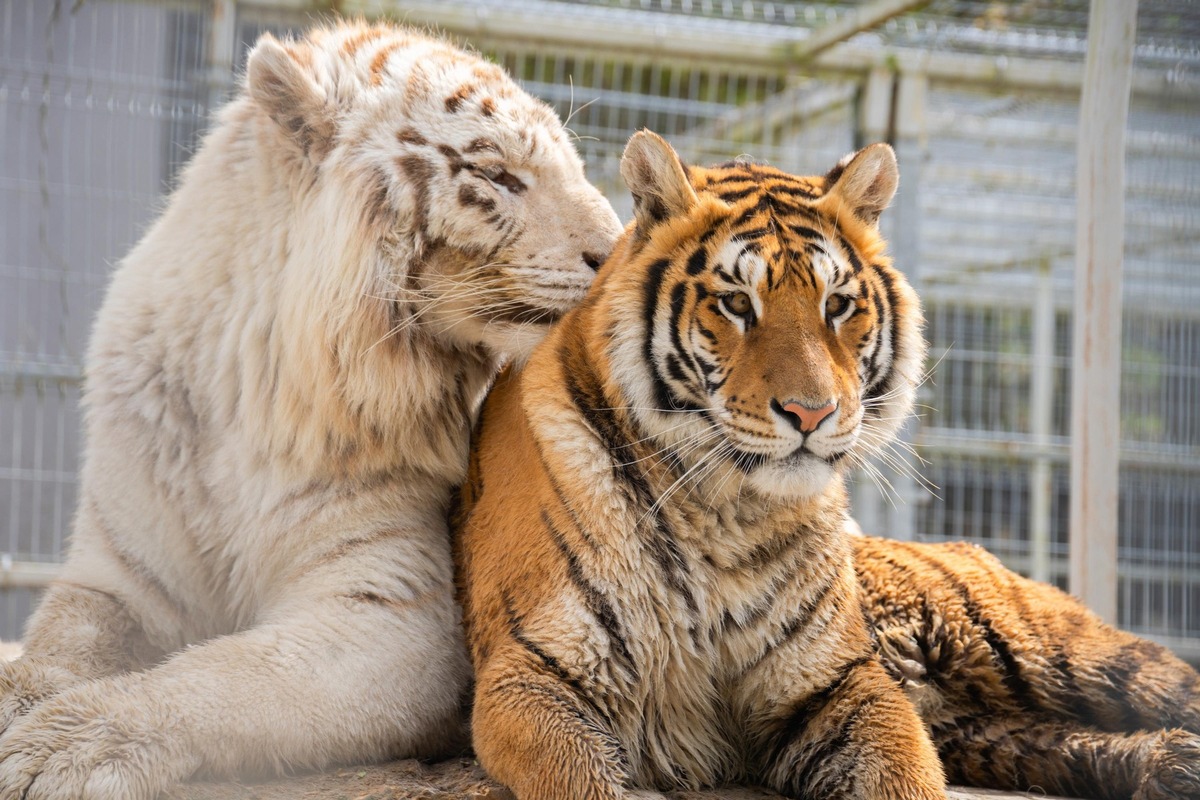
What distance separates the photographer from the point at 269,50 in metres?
2.70

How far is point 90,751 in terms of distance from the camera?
204 centimetres

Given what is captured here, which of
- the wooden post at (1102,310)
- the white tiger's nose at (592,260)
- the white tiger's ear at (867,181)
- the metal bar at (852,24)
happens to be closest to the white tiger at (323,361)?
the white tiger's nose at (592,260)

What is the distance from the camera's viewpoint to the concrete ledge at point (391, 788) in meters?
2.14

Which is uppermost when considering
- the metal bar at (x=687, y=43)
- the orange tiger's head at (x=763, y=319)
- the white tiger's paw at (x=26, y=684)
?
the metal bar at (x=687, y=43)

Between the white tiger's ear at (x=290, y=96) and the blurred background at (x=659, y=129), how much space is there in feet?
5.87

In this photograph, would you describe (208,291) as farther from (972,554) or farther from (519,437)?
(972,554)

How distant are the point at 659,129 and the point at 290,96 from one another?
11.0 ft

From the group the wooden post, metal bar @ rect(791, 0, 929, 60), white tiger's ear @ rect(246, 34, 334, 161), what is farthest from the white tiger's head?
metal bar @ rect(791, 0, 929, 60)

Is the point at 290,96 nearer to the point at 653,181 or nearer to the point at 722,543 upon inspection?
the point at 653,181

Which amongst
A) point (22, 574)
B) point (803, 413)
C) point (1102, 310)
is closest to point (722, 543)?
point (803, 413)

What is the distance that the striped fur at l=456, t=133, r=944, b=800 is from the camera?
6.90ft

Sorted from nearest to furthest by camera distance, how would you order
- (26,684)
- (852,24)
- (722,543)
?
(722,543), (26,684), (852,24)

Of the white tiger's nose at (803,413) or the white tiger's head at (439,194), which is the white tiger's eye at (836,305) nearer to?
the white tiger's nose at (803,413)

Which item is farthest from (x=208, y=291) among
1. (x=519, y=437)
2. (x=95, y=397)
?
(x=519, y=437)
